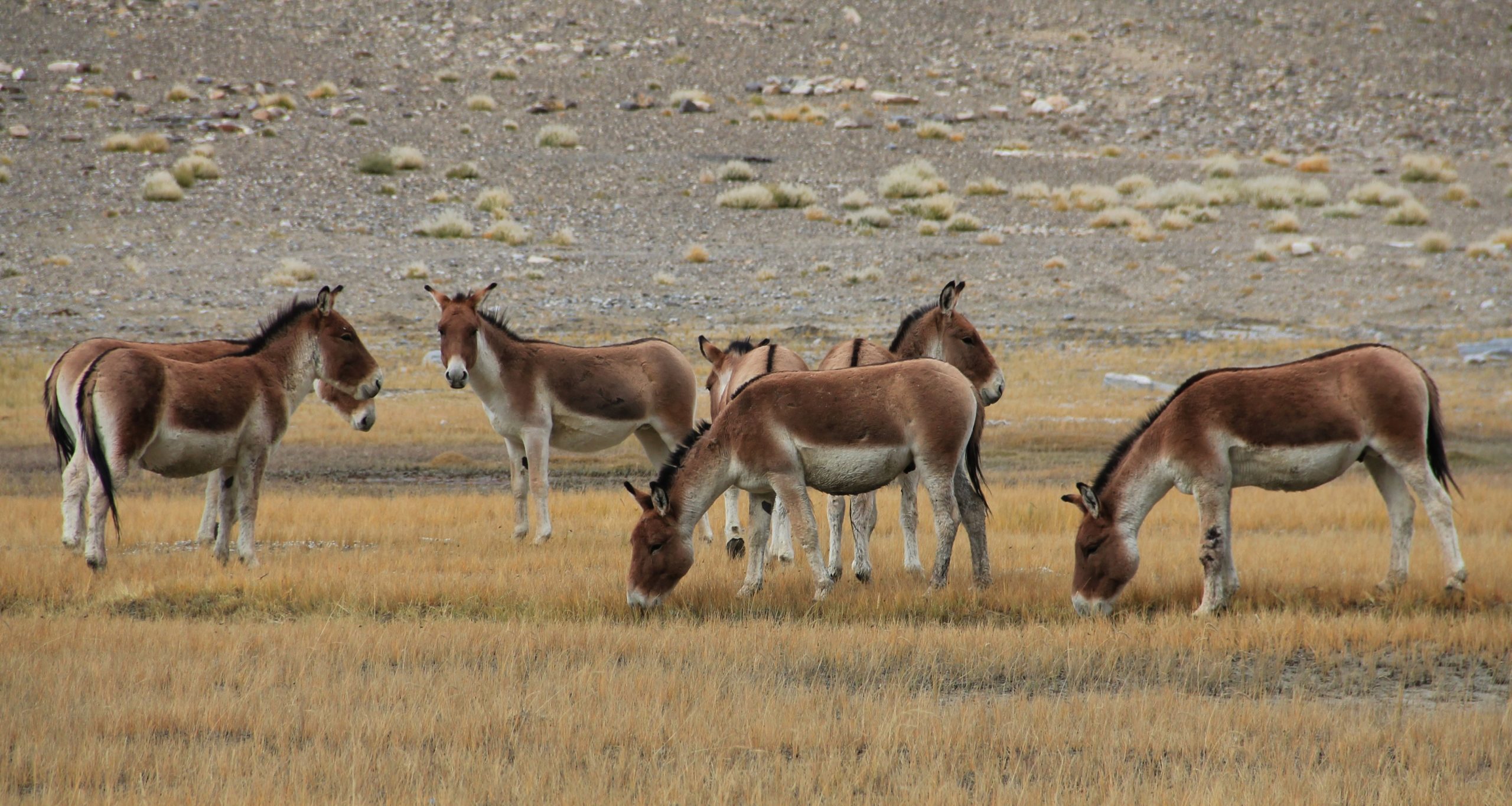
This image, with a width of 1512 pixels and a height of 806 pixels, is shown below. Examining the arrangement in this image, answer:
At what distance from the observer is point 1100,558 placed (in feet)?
32.2

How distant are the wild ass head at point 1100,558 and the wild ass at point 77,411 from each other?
723 centimetres

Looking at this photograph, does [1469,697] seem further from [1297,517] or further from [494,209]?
[494,209]

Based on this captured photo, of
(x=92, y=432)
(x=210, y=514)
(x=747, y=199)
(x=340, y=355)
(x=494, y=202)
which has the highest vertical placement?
(x=747, y=199)

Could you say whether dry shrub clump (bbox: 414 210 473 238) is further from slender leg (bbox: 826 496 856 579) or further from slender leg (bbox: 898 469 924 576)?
slender leg (bbox: 898 469 924 576)

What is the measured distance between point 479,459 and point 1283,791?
1606 cm

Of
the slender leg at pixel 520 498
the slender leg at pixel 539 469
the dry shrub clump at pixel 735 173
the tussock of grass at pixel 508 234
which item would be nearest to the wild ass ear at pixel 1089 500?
the slender leg at pixel 539 469

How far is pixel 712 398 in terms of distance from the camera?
14.5m

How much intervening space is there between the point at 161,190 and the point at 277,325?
30755 mm

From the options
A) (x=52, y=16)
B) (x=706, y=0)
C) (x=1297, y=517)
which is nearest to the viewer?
(x=1297, y=517)

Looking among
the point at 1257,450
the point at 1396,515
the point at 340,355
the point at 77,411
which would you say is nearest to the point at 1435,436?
the point at 1396,515

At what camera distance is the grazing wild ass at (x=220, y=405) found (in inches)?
417

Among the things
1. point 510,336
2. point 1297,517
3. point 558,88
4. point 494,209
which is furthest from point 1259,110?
point 510,336

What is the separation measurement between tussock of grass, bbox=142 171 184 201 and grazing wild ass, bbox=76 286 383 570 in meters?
30.1

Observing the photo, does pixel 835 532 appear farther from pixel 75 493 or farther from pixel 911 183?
pixel 911 183
